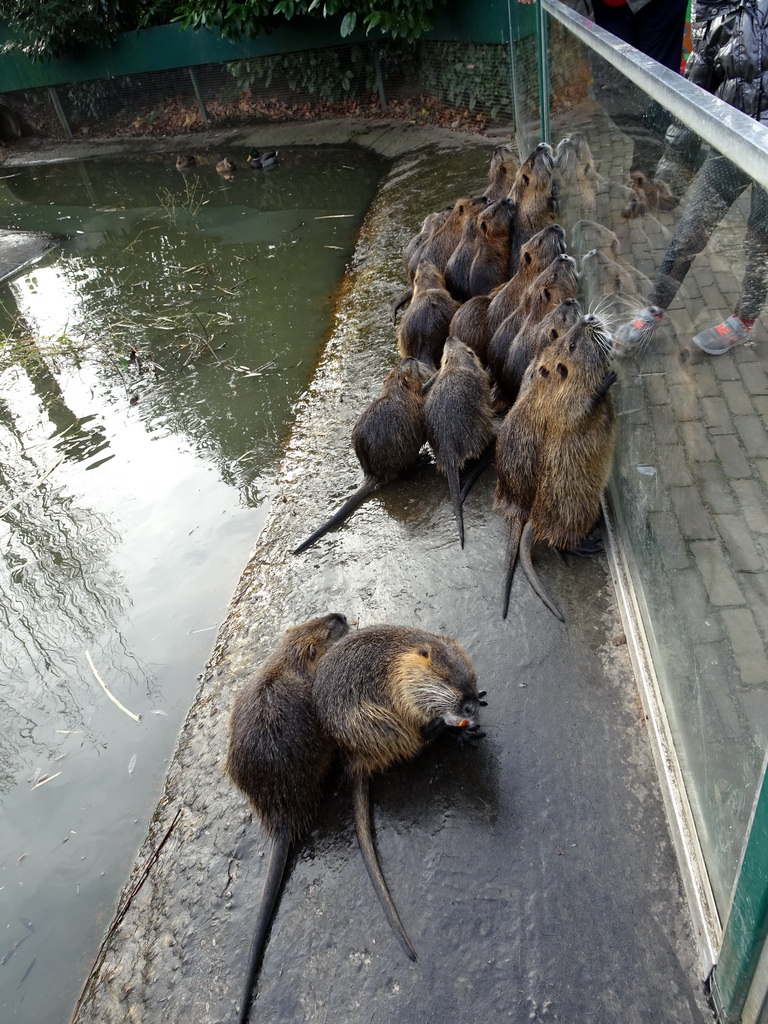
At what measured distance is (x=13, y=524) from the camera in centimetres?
357

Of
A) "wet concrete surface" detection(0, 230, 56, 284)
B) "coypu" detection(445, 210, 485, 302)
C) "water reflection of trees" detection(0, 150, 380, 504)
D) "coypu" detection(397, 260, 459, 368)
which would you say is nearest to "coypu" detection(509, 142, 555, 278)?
"coypu" detection(445, 210, 485, 302)

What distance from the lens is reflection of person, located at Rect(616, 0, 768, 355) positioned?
1.19 meters

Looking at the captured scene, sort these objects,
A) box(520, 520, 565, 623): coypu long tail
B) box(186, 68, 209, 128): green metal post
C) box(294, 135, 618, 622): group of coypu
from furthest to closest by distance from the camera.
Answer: box(186, 68, 209, 128): green metal post
box(294, 135, 618, 622): group of coypu
box(520, 520, 565, 623): coypu long tail

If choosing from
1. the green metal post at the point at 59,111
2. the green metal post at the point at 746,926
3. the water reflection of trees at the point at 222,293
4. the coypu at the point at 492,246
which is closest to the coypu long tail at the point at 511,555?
the green metal post at the point at 746,926

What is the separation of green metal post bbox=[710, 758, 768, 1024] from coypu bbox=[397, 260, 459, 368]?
270 cm

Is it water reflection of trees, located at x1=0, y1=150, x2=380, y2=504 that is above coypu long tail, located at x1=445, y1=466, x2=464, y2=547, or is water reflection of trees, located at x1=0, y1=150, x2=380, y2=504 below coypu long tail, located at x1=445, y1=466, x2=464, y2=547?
below

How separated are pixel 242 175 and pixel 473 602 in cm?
764

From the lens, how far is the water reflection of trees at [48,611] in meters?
2.57

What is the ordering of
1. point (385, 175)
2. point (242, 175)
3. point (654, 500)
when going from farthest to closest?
1. point (242, 175)
2. point (385, 175)
3. point (654, 500)

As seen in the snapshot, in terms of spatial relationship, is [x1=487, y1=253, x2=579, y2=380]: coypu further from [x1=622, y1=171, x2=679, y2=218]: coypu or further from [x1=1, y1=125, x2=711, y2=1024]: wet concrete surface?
[x1=1, y1=125, x2=711, y2=1024]: wet concrete surface

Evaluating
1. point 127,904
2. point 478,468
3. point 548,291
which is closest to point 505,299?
point 548,291

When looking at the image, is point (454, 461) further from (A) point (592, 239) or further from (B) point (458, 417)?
(A) point (592, 239)

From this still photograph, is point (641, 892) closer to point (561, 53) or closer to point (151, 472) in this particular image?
point (151, 472)

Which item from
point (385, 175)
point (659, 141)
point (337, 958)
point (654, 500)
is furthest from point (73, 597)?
point (385, 175)
